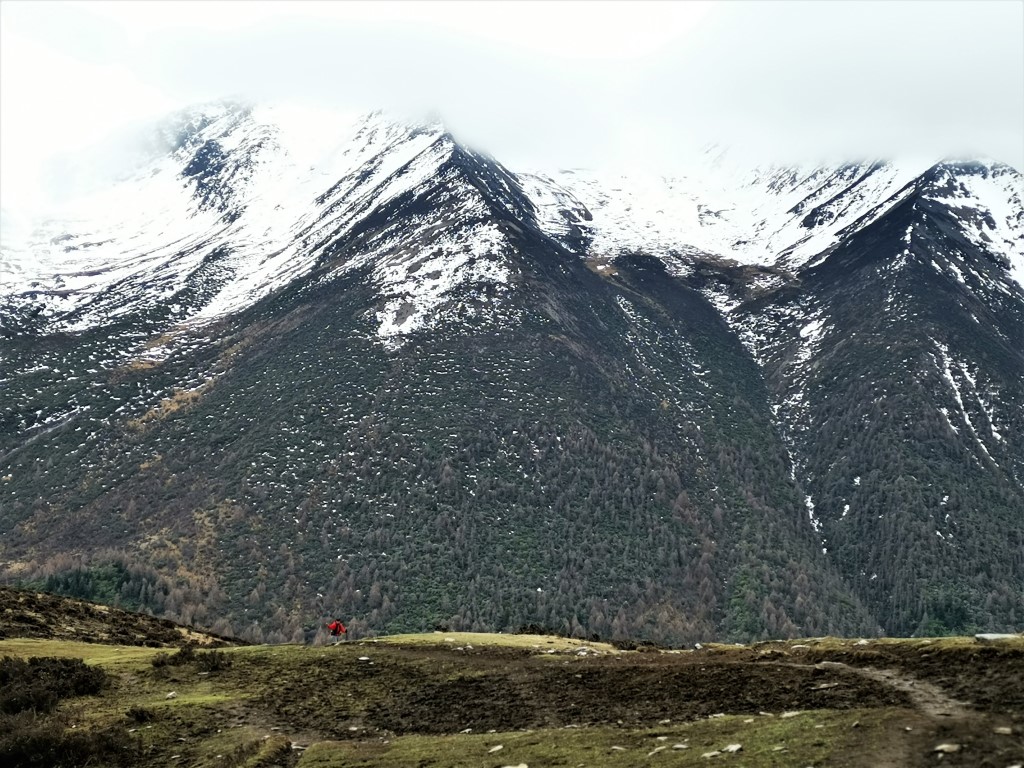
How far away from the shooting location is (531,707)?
26844 millimetres

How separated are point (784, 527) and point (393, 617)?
104349 mm

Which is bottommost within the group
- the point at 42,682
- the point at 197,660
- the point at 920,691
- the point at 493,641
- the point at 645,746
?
the point at 645,746

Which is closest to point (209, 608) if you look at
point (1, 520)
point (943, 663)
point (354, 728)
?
point (1, 520)

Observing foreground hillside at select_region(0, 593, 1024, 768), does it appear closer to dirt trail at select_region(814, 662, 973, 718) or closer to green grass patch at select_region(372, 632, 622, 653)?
dirt trail at select_region(814, 662, 973, 718)

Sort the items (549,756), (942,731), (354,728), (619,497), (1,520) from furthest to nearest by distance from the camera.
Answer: (619,497) → (1,520) → (354,728) → (549,756) → (942,731)

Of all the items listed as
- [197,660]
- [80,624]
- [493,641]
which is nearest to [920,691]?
[493,641]

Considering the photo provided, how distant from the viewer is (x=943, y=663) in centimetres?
2353

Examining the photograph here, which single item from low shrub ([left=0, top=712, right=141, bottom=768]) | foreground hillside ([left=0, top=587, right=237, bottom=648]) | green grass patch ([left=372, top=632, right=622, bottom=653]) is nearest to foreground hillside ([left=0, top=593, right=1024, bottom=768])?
low shrub ([left=0, top=712, right=141, bottom=768])

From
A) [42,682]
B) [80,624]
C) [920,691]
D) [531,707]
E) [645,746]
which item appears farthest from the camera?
[80,624]

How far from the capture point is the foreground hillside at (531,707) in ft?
60.2

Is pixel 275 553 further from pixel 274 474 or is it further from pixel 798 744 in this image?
pixel 798 744

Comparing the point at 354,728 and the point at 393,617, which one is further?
the point at 393,617

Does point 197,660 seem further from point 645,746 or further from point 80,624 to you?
point 645,746

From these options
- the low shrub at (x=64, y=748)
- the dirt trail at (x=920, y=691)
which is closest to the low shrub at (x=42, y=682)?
the low shrub at (x=64, y=748)
